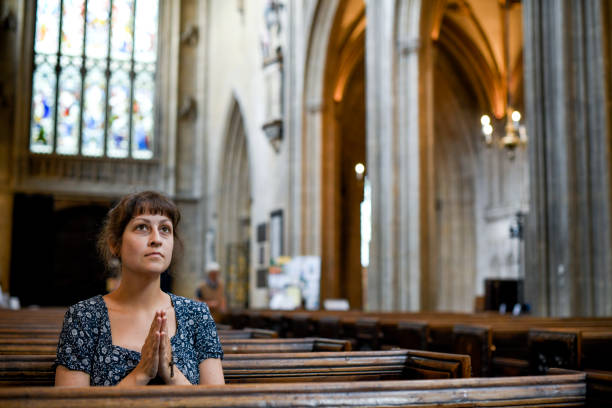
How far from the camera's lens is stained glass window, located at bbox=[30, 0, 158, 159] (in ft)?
70.1

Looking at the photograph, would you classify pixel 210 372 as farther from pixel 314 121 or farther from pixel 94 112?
pixel 94 112

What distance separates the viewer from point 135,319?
207 centimetres

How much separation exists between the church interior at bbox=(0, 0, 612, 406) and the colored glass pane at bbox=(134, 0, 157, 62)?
0.22 feet

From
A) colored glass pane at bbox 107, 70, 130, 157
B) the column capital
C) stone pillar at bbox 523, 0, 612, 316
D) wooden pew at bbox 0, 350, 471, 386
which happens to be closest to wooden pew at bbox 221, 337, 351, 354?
wooden pew at bbox 0, 350, 471, 386

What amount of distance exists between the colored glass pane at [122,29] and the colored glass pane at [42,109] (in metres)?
1.96

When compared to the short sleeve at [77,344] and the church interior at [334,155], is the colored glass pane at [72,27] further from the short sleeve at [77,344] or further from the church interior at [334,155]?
the short sleeve at [77,344]

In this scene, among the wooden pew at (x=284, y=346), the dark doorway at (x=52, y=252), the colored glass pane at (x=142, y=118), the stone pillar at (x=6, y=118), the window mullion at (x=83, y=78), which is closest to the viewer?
the wooden pew at (x=284, y=346)

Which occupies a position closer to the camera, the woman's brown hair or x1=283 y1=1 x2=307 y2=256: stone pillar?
the woman's brown hair

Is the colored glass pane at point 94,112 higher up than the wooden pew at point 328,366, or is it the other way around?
the colored glass pane at point 94,112

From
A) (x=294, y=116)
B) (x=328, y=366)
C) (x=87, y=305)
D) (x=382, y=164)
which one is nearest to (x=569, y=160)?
(x=382, y=164)

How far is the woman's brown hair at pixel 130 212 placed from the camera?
6.97 feet

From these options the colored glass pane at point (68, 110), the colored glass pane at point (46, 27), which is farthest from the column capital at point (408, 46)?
the colored glass pane at point (46, 27)

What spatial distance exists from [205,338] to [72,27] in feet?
70.8

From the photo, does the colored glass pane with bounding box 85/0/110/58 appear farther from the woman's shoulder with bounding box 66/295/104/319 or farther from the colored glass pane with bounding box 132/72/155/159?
the woman's shoulder with bounding box 66/295/104/319
